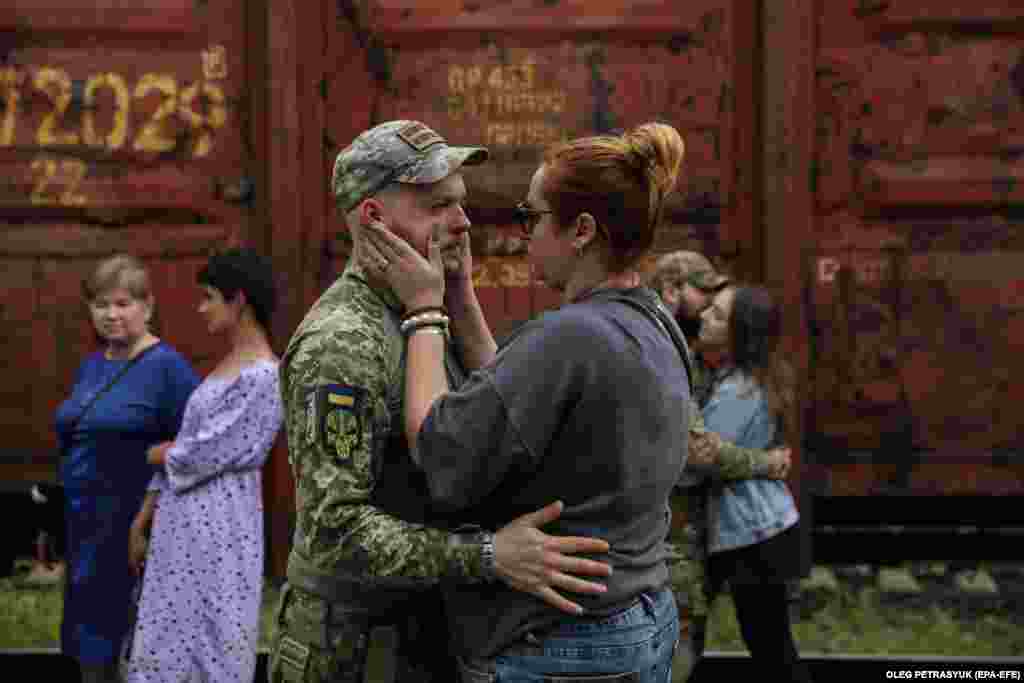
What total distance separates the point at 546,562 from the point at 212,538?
2.24 m

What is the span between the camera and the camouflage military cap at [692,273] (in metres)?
5.13

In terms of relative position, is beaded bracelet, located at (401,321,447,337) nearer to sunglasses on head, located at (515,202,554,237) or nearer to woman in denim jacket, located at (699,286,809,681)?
Result: sunglasses on head, located at (515,202,554,237)

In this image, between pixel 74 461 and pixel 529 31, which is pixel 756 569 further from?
pixel 529 31

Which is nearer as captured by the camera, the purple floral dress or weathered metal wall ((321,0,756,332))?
the purple floral dress

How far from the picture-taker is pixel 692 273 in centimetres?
514

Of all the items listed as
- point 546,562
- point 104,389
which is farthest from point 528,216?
point 104,389

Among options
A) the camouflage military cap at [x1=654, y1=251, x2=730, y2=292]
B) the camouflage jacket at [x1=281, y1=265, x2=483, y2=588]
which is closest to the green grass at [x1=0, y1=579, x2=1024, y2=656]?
the camouflage military cap at [x1=654, y1=251, x2=730, y2=292]

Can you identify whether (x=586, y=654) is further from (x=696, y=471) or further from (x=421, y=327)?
(x=696, y=471)

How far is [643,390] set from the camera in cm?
289

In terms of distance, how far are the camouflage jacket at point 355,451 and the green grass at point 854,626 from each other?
314cm

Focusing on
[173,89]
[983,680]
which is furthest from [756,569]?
[173,89]

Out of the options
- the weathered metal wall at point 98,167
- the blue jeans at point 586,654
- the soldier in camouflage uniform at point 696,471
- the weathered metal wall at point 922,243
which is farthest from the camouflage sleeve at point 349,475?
the weathered metal wall at point 922,243

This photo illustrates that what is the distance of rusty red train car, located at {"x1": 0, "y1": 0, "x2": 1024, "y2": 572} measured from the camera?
6.56 m

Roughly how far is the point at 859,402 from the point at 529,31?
194 cm
